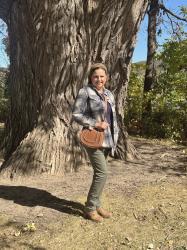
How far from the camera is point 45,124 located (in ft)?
25.4

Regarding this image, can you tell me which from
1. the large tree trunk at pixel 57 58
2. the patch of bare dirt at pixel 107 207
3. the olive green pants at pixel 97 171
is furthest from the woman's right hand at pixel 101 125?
the large tree trunk at pixel 57 58

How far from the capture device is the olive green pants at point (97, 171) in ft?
18.1

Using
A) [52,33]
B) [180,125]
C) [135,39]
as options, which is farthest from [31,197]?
[180,125]

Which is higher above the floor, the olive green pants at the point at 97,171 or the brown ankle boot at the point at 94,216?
the olive green pants at the point at 97,171

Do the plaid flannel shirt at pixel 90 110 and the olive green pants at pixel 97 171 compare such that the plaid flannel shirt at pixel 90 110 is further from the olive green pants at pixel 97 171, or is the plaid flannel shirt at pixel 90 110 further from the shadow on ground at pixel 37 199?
the shadow on ground at pixel 37 199

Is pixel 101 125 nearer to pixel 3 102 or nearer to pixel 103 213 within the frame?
pixel 103 213

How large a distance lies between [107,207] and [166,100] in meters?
6.62

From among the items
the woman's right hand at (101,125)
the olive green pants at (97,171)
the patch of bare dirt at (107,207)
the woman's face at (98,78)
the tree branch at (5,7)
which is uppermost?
the tree branch at (5,7)

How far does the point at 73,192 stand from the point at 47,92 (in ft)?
5.91

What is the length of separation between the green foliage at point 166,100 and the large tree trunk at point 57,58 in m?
4.49

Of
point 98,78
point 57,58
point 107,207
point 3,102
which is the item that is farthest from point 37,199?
point 3,102

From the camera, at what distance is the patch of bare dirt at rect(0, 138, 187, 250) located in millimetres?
5438

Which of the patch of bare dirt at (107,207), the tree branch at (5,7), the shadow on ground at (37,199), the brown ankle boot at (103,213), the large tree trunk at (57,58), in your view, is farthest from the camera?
the tree branch at (5,7)

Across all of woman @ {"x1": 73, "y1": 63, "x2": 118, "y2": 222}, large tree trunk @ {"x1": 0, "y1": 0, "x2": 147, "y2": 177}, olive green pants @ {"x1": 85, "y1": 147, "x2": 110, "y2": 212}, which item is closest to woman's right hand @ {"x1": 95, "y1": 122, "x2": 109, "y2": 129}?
woman @ {"x1": 73, "y1": 63, "x2": 118, "y2": 222}
